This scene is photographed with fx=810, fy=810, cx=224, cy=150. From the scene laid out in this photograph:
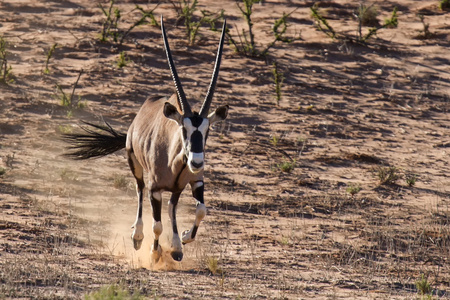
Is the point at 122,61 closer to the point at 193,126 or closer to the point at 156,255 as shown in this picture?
the point at 156,255

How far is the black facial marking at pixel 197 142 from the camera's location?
6.41 meters

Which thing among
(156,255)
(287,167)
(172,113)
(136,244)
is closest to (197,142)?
(172,113)

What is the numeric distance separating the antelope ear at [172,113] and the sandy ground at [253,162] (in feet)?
4.06

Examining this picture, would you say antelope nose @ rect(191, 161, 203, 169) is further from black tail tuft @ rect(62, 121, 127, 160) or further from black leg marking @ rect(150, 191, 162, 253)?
black tail tuft @ rect(62, 121, 127, 160)

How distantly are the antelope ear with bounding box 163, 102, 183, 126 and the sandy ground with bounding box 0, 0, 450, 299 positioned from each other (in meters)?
1.24

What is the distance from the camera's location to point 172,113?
6.82 metres

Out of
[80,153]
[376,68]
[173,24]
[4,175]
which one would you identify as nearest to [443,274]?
[80,153]

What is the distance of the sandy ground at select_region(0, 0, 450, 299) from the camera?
267 inches

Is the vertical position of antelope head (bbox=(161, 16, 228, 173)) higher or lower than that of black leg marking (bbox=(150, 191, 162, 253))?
higher

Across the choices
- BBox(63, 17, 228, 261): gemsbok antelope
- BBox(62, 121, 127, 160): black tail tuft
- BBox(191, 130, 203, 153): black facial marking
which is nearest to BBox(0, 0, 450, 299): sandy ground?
BBox(63, 17, 228, 261): gemsbok antelope

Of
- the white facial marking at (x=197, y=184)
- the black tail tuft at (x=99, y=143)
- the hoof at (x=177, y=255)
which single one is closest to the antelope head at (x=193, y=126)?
the white facial marking at (x=197, y=184)

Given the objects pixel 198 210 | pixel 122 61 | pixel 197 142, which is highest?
pixel 197 142

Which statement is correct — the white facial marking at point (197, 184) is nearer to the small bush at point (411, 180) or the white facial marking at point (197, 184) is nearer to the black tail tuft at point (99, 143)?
the black tail tuft at point (99, 143)

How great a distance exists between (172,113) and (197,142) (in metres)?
0.50
